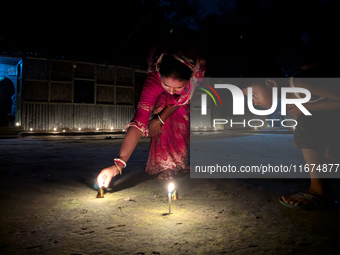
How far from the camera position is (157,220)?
1.91 m

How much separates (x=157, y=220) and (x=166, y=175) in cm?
142

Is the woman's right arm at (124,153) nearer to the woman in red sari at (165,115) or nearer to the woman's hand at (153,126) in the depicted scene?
the woman in red sari at (165,115)

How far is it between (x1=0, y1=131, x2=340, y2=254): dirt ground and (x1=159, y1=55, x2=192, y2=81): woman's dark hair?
117 centimetres

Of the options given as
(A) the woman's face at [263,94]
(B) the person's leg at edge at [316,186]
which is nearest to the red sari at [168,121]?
(A) the woman's face at [263,94]

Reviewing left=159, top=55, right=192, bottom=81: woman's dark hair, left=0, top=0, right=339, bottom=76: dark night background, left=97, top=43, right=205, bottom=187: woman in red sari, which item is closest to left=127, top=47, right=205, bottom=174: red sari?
left=97, top=43, right=205, bottom=187: woman in red sari

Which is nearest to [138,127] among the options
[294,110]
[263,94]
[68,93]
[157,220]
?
[157,220]

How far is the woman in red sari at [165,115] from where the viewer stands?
8.46 ft

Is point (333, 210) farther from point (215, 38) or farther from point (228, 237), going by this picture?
point (215, 38)

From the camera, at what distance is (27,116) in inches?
511

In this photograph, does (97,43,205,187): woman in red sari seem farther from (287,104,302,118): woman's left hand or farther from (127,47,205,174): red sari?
(287,104,302,118): woman's left hand

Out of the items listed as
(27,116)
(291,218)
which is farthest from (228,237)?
(27,116)

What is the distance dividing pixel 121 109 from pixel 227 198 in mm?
13696

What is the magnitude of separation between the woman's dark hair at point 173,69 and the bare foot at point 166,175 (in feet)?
4.26

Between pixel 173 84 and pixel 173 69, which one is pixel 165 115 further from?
pixel 173 69
